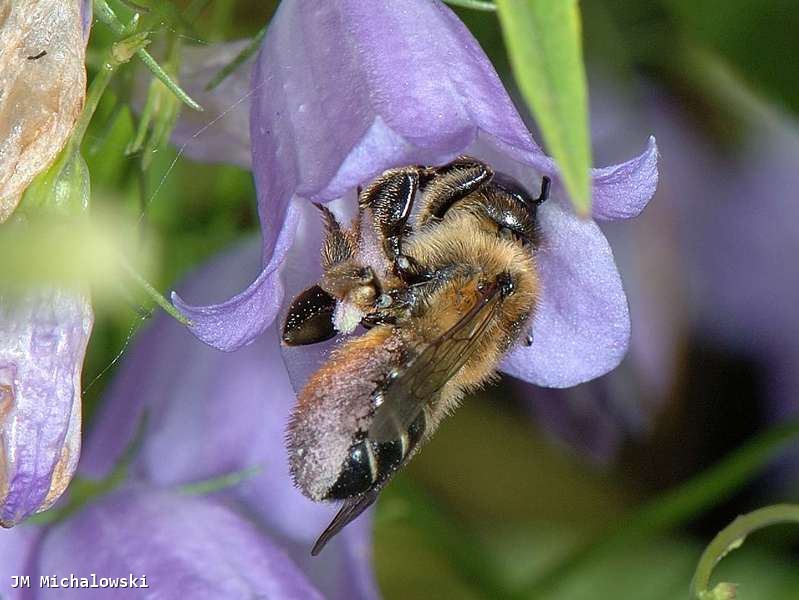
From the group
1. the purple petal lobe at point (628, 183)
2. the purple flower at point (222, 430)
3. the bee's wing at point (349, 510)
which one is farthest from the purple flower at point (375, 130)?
Answer: the purple flower at point (222, 430)

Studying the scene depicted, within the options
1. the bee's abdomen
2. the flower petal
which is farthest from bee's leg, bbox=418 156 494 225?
the flower petal

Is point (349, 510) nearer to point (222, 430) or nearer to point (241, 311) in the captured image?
point (241, 311)

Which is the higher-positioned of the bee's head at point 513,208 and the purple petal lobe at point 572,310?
the bee's head at point 513,208

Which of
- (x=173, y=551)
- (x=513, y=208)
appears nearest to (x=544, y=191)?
(x=513, y=208)

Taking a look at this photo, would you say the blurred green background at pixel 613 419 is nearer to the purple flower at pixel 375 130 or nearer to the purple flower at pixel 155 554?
the purple flower at pixel 155 554

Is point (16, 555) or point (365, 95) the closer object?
point (365, 95)

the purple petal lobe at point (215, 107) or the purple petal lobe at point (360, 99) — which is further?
the purple petal lobe at point (215, 107)

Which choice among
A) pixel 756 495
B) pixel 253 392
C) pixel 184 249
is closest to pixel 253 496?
pixel 253 392

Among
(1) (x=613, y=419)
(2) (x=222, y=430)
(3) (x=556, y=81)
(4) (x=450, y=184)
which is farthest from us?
(1) (x=613, y=419)
